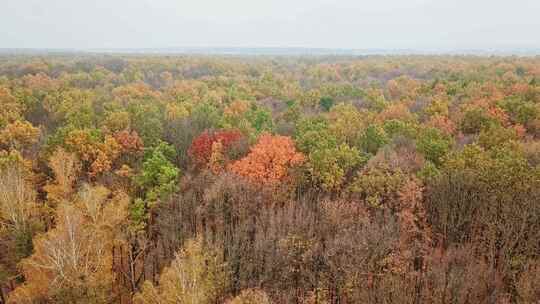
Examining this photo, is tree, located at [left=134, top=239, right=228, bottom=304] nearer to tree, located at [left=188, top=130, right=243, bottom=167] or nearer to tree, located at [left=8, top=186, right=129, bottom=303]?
tree, located at [left=8, top=186, right=129, bottom=303]

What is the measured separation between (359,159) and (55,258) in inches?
1062

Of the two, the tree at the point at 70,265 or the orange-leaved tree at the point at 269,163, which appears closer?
the tree at the point at 70,265

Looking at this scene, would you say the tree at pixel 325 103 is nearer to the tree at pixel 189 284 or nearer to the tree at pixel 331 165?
the tree at pixel 331 165

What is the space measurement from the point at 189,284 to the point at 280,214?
1160 centimetres

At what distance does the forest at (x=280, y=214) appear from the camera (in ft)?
90.8

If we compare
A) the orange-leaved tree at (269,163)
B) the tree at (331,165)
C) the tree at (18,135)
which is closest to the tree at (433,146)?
the tree at (331,165)

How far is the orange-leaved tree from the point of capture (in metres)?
39.8

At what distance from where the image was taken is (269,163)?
134 feet

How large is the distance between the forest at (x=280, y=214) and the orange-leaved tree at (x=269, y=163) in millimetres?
146

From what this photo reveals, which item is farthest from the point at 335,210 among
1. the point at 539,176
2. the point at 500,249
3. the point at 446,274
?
the point at 539,176

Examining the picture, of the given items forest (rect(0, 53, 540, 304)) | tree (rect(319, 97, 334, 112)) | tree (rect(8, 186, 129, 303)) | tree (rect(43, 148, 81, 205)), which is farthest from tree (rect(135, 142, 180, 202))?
tree (rect(319, 97, 334, 112))

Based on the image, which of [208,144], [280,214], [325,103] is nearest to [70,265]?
[280,214]

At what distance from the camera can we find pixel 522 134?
46000 millimetres

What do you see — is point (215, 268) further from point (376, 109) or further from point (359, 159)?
point (376, 109)
